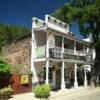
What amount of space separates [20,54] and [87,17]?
33.0 ft

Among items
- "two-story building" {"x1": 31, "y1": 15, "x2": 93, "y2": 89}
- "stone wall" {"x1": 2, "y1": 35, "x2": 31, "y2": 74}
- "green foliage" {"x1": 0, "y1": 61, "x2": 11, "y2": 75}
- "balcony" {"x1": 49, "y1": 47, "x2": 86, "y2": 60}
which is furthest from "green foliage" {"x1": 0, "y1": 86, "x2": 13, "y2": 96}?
"balcony" {"x1": 49, "y1": 47, "x2": 86, "y2": 60}

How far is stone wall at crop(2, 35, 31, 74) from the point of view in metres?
29.4

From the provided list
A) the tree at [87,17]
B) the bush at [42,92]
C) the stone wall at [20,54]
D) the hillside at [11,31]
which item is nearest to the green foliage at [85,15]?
the tree at [87,17]

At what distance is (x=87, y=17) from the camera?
3306 centimetres

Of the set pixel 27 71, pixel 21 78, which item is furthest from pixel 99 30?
pixel 21 78

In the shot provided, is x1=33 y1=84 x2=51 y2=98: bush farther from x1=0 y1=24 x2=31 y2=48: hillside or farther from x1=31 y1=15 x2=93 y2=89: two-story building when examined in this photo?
x1=0 y1=24 x2=31 y2=48: hillside

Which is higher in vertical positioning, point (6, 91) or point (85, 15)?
point (85, 15)

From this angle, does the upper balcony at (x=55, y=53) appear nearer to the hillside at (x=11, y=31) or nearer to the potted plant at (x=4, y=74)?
the potted plant at (x=4, y=74)

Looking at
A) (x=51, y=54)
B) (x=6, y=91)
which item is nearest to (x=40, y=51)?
(x=51, y=54)

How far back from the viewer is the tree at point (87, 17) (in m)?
33.0

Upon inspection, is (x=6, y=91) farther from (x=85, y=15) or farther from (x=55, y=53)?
(x=85, y=15)

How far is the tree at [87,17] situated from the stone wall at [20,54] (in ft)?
26.6

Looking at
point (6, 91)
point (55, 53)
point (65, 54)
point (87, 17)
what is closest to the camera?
point (6, 91)

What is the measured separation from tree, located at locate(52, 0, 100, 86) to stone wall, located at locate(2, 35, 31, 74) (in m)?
8.11
